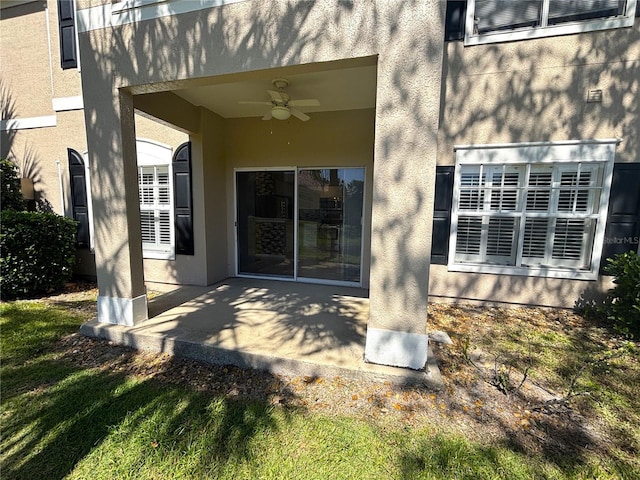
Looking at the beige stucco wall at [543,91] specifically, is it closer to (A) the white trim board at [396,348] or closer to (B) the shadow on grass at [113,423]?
(A) the white trim board at [396,348]

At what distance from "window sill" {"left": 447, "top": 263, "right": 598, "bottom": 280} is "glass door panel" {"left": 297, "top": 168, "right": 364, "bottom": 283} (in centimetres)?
179

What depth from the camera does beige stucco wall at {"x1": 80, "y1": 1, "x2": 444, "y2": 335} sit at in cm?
236

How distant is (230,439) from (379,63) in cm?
319

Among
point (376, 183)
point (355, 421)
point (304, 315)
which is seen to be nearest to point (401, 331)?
point (355, 421)

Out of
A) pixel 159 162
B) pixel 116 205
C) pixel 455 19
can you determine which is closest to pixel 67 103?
pixel 159 162

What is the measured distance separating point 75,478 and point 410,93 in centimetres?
361

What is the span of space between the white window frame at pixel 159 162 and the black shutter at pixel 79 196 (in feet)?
4.47

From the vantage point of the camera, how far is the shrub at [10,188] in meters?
5.55

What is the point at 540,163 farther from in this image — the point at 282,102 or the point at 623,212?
the point at 282,102

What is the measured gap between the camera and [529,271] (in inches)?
177

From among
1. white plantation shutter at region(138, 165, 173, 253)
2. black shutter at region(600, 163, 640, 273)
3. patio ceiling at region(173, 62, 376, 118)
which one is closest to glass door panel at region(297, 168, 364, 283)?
patio ceiling at region(173, 62, 376, 118)

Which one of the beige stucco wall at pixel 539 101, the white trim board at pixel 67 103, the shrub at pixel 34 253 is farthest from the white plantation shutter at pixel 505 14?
the shrub at pixel 34 253

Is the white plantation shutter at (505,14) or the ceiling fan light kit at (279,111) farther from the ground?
the white plantation shutter at (505,14)

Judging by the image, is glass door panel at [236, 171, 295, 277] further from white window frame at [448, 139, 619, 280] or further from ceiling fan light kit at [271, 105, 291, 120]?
white window frame at [448, 139, 619, 280]
